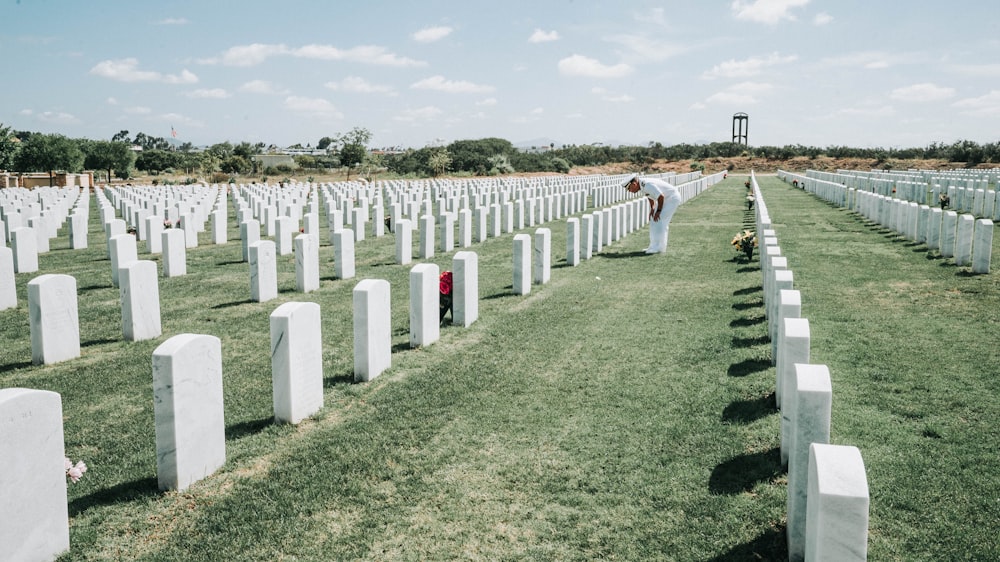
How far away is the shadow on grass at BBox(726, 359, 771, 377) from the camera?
649cm

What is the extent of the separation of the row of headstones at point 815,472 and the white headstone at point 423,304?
3.59 metres

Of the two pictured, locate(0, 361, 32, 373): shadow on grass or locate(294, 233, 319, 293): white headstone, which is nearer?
locate(0, 361, 32, 373): shadow on grass

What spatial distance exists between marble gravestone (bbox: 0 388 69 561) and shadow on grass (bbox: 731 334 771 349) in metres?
6.19

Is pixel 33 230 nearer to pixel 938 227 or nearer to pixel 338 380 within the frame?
pixel 338 380

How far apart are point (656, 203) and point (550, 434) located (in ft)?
33.4

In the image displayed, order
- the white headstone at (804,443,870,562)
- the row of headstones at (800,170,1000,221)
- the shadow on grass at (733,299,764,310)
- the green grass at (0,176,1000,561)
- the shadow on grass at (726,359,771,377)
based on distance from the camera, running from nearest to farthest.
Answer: the white headstone at (804,443,870,562), the green grass at (0,176,1000,561), the shadow on grass at (726,359,771,377), the shadow on grass at (733,299,764,310), the row of headstones at (800,170,1000,221)

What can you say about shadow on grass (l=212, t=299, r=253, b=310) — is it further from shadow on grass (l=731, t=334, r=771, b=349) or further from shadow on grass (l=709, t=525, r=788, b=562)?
shadow on grass (l=709, t=525, r=788, b=562)

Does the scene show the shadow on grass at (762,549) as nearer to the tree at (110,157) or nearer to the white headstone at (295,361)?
the white headstone at (295,361)

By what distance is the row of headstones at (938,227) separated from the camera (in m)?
11.2

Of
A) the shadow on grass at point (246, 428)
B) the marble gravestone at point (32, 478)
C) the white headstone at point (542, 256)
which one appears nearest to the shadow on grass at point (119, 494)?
the marble gravestone at point (32, 478)

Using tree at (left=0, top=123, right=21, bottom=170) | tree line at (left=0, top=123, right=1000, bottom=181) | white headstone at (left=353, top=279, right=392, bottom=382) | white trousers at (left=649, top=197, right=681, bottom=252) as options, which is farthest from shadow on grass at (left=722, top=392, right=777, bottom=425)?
tree at (left=0, top=123, right=21, bottom=170)

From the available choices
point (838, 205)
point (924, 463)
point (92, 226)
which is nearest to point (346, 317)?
point (924, 463)

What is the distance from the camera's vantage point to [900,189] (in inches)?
1240

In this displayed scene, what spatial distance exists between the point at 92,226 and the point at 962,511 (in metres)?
25.0
